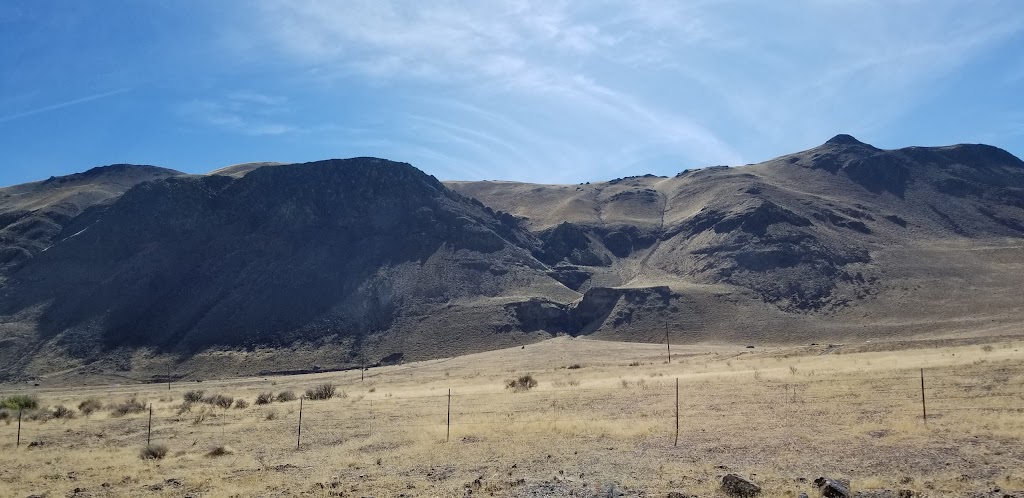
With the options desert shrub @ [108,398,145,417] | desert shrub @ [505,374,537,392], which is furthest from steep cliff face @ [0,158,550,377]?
desert shrub @ [505,374,537,392]

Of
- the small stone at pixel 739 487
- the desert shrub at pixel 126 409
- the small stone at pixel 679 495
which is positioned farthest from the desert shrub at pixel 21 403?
the small stone at pixel 739 487

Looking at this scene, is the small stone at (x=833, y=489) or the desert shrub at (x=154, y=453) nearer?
the small stone at (x=833, y=489)

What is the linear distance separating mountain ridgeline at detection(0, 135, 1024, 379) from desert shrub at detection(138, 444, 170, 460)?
214 feet

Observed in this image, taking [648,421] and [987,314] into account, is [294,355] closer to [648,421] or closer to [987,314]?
[648,421]

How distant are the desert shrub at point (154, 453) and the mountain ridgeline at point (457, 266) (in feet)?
214

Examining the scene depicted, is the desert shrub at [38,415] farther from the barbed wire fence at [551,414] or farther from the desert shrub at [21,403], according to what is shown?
the desert shrub at [21,403]

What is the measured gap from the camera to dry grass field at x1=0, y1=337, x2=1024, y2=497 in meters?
14.8

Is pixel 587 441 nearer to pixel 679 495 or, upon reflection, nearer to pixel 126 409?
pixel 679 495

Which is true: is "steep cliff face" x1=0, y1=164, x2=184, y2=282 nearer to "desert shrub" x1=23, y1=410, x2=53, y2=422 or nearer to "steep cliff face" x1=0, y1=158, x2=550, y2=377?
"steep cliff face" x1=0, y1=158, x2=550, y2=377

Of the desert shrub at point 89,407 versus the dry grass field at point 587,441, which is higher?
the dry grass field at point 587,441

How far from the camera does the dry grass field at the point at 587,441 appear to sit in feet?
48.5

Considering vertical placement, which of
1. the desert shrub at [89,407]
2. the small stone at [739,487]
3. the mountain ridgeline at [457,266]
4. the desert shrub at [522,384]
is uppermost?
the mountain ridgeline at [457,266]

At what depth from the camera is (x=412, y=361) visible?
8519 centimetres

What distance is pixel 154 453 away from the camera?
68.7 ft
